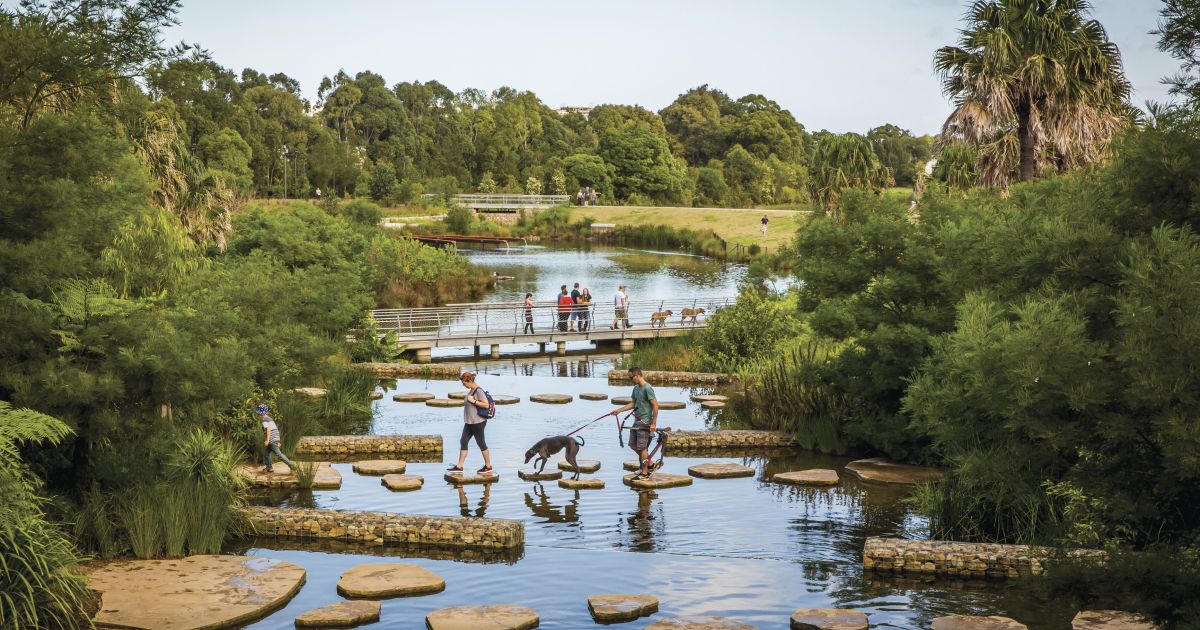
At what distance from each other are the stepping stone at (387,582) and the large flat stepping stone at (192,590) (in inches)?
19.4

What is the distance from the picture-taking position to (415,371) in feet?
84.4

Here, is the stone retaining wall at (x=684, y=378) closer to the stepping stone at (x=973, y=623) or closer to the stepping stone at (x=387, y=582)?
the stepping stone at (x=387, y=582)

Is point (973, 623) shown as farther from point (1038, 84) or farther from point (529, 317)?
point (529, 317)

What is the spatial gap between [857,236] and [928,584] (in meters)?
7.23

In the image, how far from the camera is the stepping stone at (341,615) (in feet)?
31.1

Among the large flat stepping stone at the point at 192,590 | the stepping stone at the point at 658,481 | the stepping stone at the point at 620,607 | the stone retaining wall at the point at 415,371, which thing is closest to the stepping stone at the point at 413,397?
the stone retaining wall at the point at 415,371

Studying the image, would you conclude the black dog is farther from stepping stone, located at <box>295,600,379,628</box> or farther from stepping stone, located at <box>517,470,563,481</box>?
stepping stone, located at <box>295,600,379,628</box>

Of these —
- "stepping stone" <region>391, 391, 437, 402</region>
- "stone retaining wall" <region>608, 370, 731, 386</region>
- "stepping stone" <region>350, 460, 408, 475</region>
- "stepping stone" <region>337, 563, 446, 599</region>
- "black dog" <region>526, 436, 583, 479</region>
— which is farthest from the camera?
"stone retaining wall" <region>608, 370, 731, 386</region>

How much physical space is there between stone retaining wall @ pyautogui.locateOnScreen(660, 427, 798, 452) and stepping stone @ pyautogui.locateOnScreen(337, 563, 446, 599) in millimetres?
7014

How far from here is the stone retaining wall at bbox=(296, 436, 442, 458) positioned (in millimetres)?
16953

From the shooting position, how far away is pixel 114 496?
11.3 metres

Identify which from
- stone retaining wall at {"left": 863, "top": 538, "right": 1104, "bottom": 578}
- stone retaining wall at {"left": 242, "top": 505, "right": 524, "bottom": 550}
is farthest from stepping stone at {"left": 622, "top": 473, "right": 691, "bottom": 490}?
stone retaining wall at {"left": 863, "top": 538, "right": 1104, "bottom": 578}

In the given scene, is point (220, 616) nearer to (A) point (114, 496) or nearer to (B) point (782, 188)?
(A) point (114, 496)

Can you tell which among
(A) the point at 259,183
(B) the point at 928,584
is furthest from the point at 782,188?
(B) the point at 928,584
